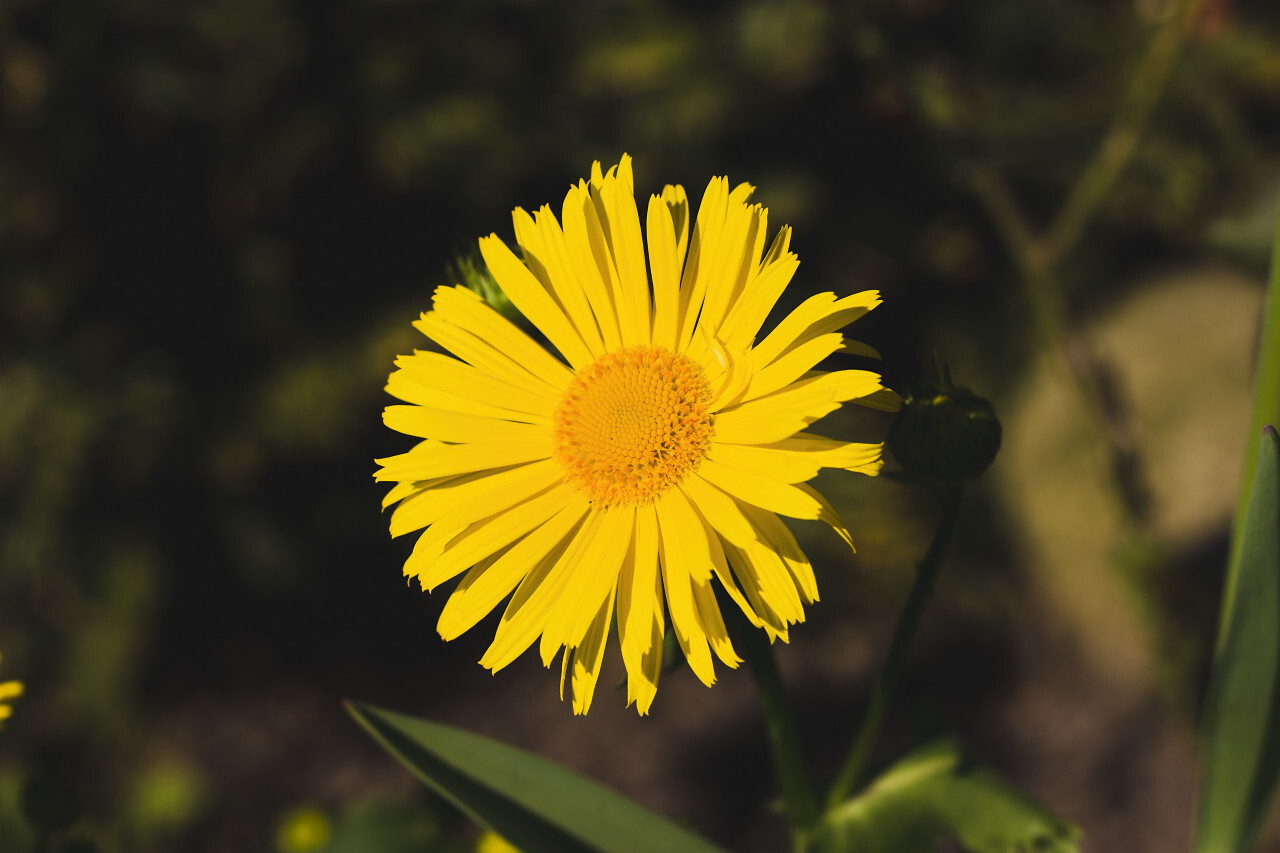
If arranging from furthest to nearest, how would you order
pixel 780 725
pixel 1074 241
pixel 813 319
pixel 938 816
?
pixel 1074 241 < pixel 938 816 < pixel 780 725 < pixel 813 319

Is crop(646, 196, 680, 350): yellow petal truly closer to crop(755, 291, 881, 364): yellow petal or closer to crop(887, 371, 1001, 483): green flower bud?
crop(755, 291, 881, 364): yellow petal

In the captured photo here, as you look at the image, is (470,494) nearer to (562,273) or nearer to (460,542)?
(460,542)

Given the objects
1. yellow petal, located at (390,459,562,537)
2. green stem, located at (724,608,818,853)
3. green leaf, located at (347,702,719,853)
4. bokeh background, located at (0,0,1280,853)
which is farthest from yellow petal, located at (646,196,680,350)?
bokeh background, located at (0,0,1280,853)

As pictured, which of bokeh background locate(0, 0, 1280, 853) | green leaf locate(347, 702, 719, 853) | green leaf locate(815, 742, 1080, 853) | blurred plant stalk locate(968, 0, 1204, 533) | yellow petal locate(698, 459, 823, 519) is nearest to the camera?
yellow petal locate(698, 459, 823, 519)

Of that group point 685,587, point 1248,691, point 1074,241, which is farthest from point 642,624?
point 1074,241

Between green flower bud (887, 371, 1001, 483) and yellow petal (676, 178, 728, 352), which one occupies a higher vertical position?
yellow petal (676, 178, 728, 352)
